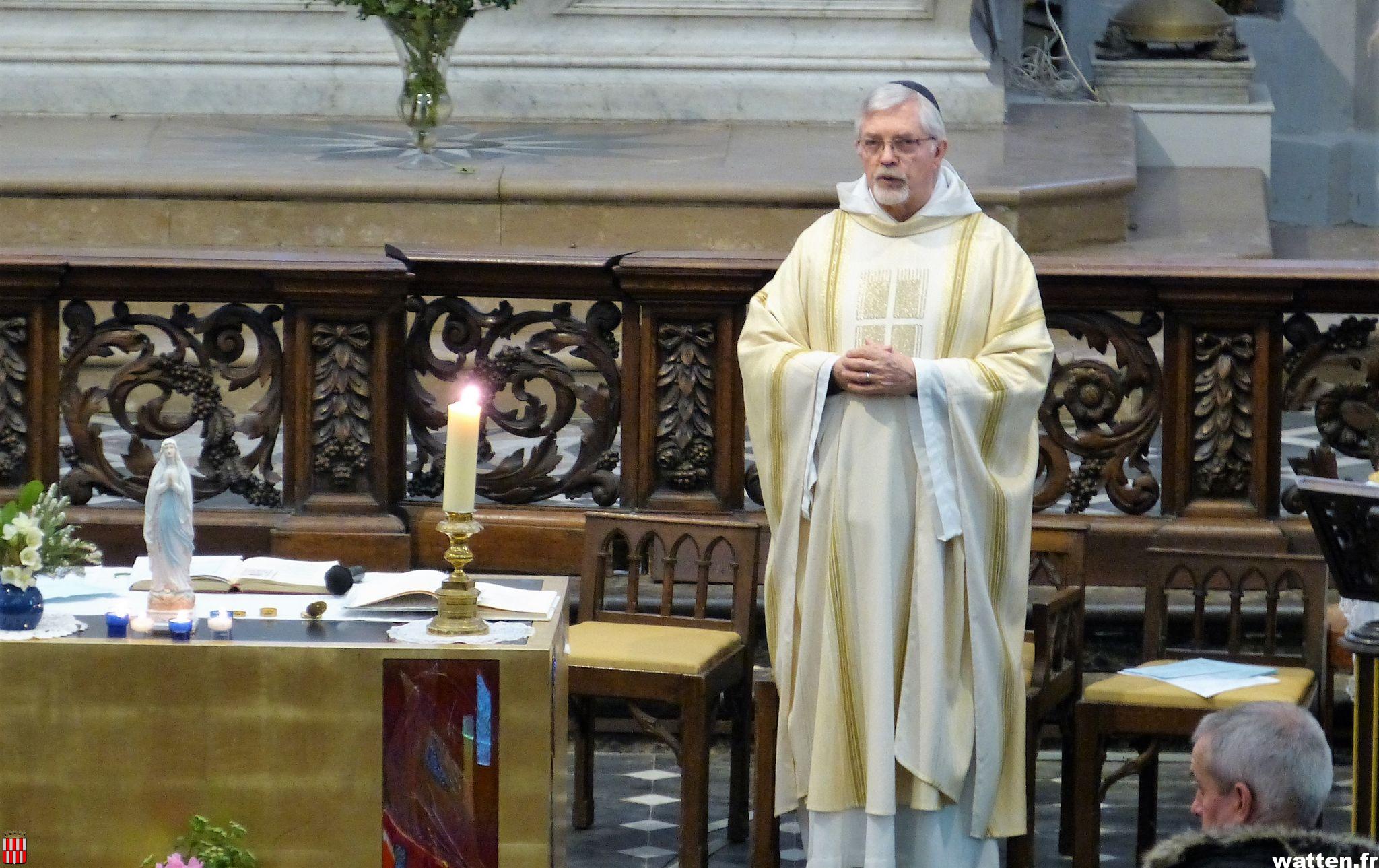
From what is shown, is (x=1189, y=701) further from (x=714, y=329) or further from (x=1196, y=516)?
(x=714, y=329)

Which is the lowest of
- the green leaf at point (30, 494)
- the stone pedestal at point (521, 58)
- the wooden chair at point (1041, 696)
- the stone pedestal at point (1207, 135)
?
the wooden chair at point (1041, 696)

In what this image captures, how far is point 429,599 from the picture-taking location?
4281 mm

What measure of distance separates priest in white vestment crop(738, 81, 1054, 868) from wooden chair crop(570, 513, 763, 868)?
23 cm

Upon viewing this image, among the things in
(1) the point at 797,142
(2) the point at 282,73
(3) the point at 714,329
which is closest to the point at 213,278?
(3) the point at 714,329

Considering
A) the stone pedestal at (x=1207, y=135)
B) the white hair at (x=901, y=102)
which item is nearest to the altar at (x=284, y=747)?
the white hair at (x=901, y=102)

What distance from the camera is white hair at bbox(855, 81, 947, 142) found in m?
4.65

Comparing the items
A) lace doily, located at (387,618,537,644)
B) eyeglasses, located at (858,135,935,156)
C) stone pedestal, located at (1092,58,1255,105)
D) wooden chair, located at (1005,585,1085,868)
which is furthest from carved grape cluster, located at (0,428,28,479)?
stone pedestal, located at (1092,58,1255,105)

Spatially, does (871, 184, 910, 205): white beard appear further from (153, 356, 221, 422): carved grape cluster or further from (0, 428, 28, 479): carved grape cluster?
(0, 428, 28, 479): carved grape cluster

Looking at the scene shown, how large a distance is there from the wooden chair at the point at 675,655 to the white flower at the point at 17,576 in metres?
1.39

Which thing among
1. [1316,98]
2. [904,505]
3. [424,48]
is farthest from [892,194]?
[1316,98]

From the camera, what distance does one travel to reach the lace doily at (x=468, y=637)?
156 inches

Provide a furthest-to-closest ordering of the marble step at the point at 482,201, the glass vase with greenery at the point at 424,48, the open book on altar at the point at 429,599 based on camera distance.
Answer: the glass vase with greenery at the point at 424,48
the marble step at the point at 482,201
the open book on altar at the point at 429,599

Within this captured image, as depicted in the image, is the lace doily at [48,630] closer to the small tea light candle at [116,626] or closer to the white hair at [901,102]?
the small tea light candle at [116,626]

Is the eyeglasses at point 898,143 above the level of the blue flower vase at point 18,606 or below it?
above
